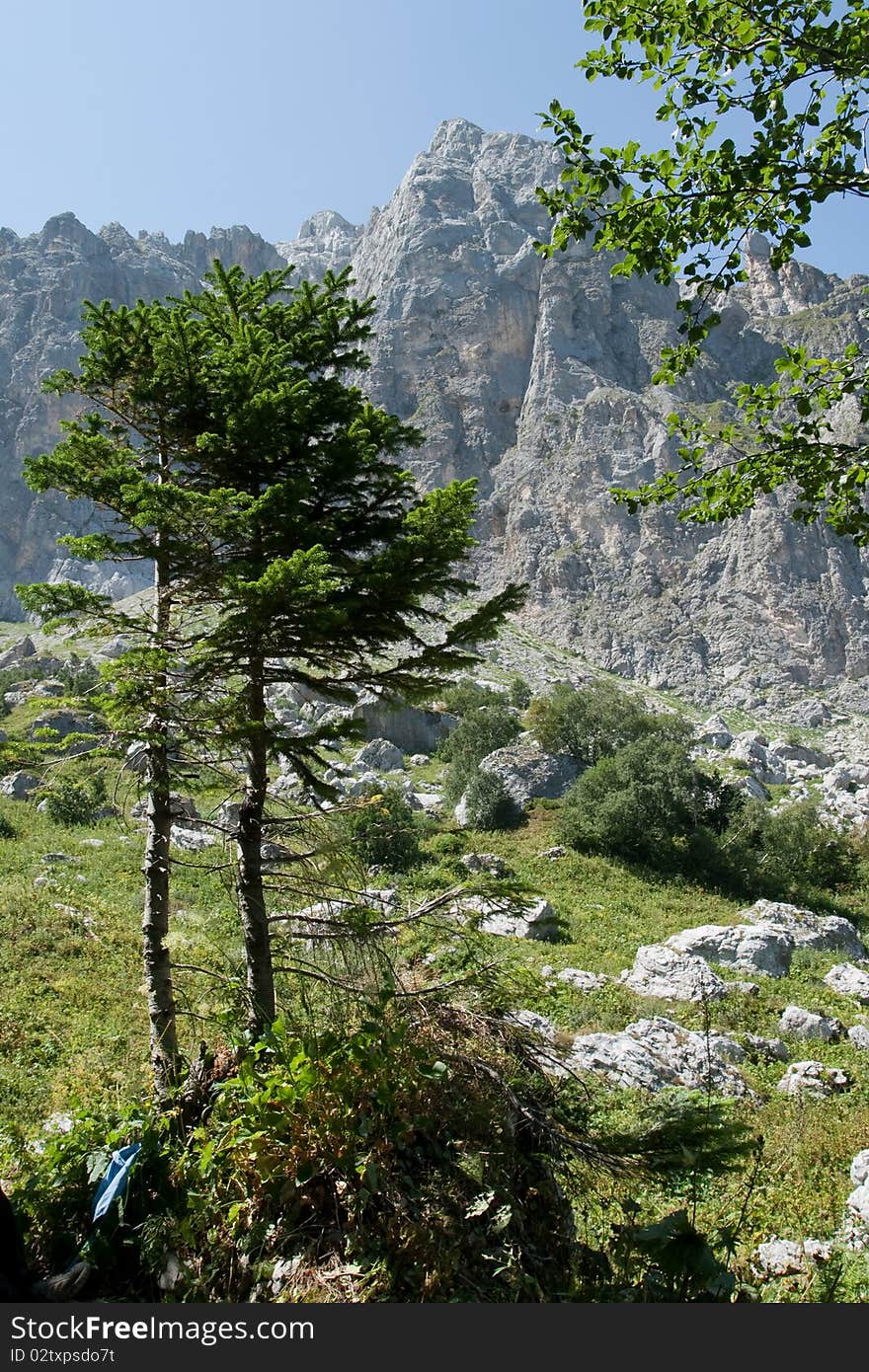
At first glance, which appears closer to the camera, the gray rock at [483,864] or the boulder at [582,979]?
the boulder at [582,979]

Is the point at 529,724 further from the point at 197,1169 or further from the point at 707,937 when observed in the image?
the point at 197,1169

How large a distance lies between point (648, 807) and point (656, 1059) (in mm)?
19765

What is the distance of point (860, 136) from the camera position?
4812mm

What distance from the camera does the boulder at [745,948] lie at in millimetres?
16875

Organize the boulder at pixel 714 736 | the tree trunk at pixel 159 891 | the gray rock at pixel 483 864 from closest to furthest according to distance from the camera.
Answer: the tree trunk at pixel 159 891 < the gray rock at pixel 483 864 < the boulder at pixel 714 736

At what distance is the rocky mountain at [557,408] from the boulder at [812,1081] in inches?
2688

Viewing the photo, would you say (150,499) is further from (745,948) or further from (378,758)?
(378,758)

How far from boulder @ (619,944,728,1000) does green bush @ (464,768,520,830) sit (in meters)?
15.4

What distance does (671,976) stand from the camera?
15.4 m

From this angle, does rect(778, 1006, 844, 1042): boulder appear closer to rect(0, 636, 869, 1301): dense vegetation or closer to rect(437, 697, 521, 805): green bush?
rect(0, 636, 869, 1301): dense vegetation

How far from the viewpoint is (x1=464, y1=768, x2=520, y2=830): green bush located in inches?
1259

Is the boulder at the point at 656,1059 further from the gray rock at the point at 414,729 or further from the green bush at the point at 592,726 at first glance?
the gray rock at the point at 414,729

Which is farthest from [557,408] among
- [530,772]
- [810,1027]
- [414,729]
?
[810,1027]

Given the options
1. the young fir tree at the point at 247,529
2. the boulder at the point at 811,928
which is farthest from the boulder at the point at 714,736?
the young fir tree at the point at 247,529
